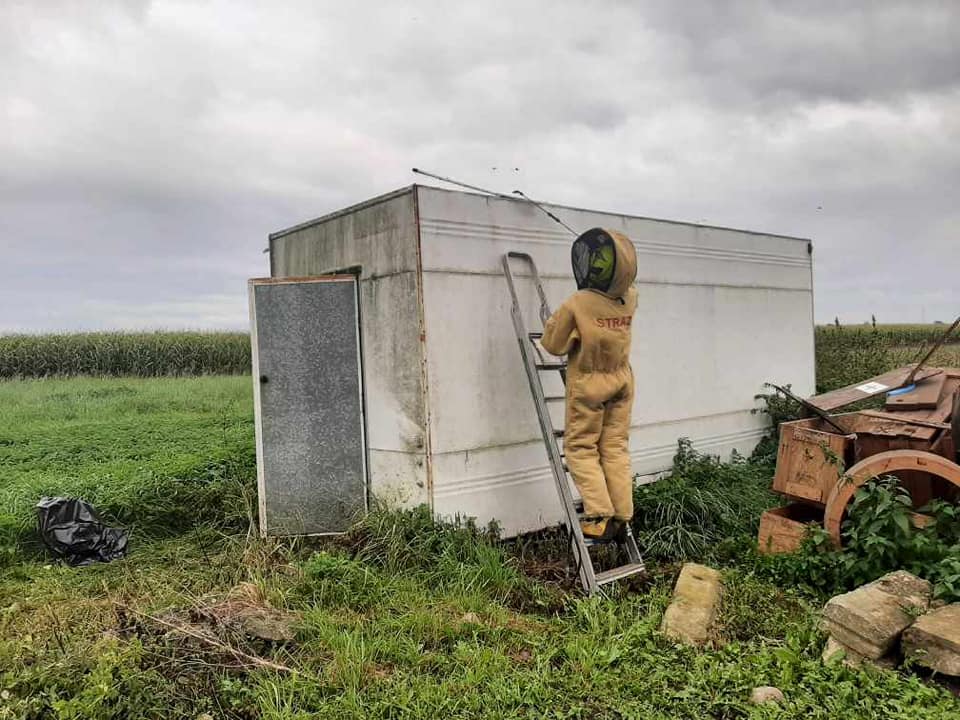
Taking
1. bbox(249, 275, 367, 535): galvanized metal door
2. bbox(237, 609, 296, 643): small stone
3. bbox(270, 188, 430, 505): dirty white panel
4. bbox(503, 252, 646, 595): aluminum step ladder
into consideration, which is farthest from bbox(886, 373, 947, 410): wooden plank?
bbox(237, 609, 296, 643): small stone

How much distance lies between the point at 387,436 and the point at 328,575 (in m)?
1.35

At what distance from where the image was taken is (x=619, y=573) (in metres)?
4.84

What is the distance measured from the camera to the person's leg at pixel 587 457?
4.95 meters

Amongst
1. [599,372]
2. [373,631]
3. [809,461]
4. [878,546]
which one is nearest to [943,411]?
[809,461]

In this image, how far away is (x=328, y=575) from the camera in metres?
4.64

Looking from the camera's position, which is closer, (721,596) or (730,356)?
(721,596)

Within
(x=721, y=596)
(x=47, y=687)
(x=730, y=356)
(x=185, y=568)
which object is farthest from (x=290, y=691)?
(x=730, y=356)

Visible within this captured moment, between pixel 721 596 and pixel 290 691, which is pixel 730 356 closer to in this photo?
pixel 721 596

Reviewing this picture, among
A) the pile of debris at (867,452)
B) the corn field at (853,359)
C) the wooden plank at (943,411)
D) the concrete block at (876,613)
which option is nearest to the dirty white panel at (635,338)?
the corn field at (853,359)

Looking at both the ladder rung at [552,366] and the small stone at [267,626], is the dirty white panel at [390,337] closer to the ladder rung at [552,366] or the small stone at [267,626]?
the ladder rung at [552,366]

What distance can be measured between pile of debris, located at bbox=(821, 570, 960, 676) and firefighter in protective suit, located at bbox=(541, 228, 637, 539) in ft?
5.21

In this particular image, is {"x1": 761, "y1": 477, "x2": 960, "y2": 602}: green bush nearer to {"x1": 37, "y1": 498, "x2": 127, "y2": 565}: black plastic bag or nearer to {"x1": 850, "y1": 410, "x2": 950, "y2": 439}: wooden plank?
{"x1": 850, "y1": 410, "x2": 950, "y2": 439}: wooden plank

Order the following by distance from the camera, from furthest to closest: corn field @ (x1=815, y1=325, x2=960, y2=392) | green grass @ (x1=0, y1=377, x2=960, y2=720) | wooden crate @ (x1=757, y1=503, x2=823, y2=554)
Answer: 1. corn field @ (x1=815, y1=325, x2=960, y2=392)
2. wooden crate @ (x1=757, y1=503, x2=823, y2=554)
3. green grass @ (x1=0, y1=377, x2=960, y2=720)

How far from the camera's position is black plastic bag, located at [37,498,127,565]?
18.2 ft
